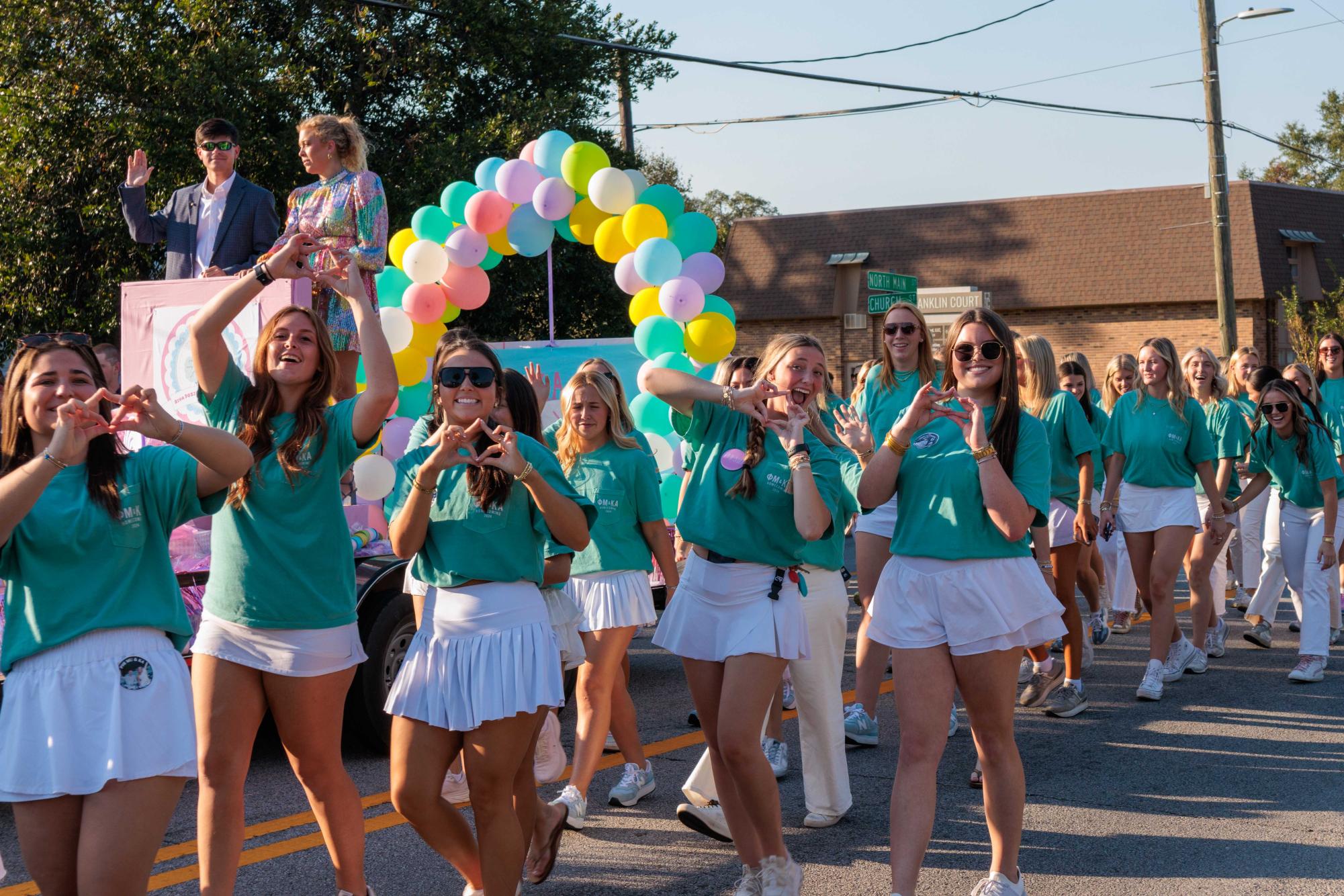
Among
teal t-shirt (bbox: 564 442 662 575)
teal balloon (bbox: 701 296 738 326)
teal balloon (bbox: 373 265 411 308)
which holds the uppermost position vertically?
teal balloon (bbox: 373 265 411 308)

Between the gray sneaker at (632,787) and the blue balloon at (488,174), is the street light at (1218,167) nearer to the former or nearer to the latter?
the blue balloon at (488,174)

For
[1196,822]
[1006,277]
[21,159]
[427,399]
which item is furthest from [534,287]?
[1006,277]

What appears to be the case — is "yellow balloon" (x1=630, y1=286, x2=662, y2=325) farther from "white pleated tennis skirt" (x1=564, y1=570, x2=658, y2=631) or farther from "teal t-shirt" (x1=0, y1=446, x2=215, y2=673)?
"teal t-shirt" (x1=0, y1=446, x2=215, y2=673)

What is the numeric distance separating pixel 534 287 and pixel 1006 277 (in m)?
22.6

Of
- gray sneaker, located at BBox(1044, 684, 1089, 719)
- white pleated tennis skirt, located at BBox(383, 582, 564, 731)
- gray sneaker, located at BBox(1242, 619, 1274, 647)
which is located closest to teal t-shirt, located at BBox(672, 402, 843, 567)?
white pleated tennis skirt, located at BBox(383, 582, 564, 731)

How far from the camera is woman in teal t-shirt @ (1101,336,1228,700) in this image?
818 centimetres

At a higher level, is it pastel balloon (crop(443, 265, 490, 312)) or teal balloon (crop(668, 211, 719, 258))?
teal balloon (crop(668, 211, 719, 258))

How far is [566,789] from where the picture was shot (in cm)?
567

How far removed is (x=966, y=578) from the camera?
4.48 m

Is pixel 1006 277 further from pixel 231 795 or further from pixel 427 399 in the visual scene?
pixel 231 795

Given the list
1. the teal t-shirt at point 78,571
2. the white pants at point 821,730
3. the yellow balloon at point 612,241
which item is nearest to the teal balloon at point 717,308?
the yellow balloon at point 612,241

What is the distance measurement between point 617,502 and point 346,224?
8.49ft

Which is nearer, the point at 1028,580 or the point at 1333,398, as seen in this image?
the point at 1028,580

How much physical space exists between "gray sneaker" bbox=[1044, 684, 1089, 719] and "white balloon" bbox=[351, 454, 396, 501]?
3894 millimetres
